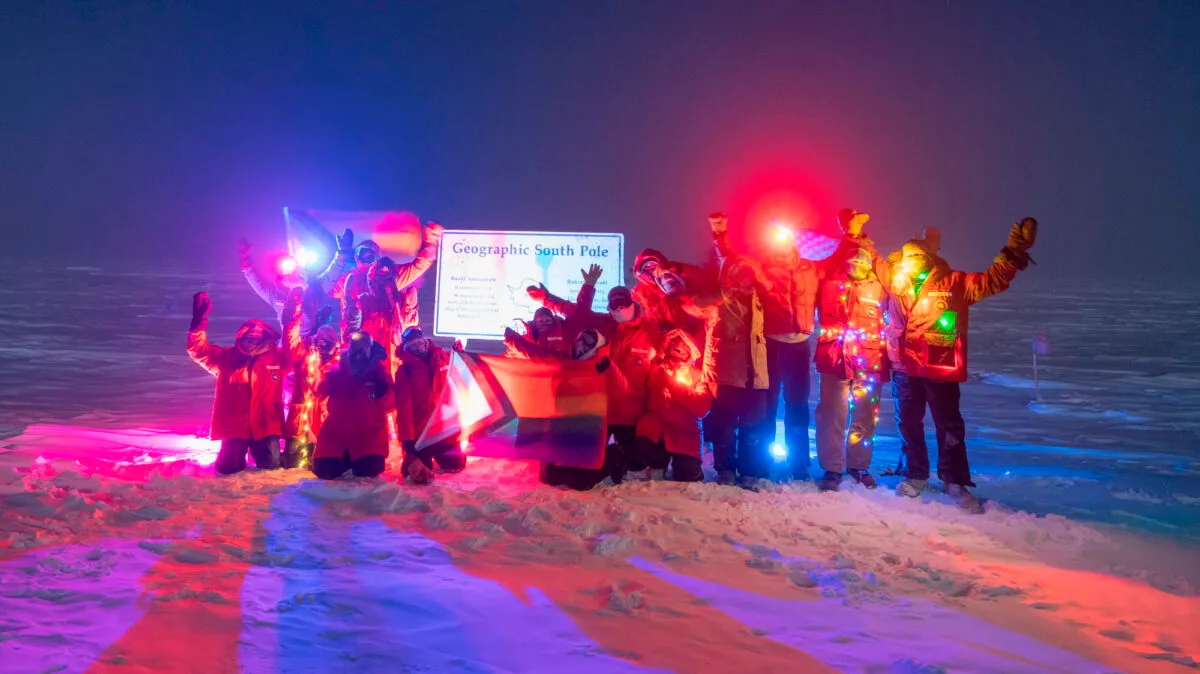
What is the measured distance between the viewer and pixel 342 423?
22.2 feet

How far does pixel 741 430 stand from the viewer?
22.7ft

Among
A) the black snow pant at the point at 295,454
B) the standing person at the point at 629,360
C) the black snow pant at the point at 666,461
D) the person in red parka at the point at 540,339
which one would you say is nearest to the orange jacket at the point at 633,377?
the standing person at the point at 629,360

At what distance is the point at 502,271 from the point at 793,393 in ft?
11.8

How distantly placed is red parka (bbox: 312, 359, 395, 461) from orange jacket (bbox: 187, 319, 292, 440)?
0.49 meters

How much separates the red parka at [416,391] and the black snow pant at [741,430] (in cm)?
222

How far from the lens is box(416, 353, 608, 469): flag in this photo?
22.4 feet

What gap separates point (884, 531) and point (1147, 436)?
6427 mm

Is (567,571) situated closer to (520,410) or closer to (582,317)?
(520,410)

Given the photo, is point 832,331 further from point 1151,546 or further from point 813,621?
point 813,621

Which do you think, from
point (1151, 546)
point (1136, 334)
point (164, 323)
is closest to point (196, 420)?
point (1151, 546)

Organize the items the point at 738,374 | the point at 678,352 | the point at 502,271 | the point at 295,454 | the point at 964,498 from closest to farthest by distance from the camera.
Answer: the point at 964,498, the point at 738,374, the point at 678,352, the point at 295,454, the point at 502,271

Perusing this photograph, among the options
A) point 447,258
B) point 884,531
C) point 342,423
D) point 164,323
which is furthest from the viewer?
point 164,323

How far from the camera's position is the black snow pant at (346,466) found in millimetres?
6695

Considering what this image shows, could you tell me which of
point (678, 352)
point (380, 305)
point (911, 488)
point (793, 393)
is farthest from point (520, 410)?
point (911, 488)
